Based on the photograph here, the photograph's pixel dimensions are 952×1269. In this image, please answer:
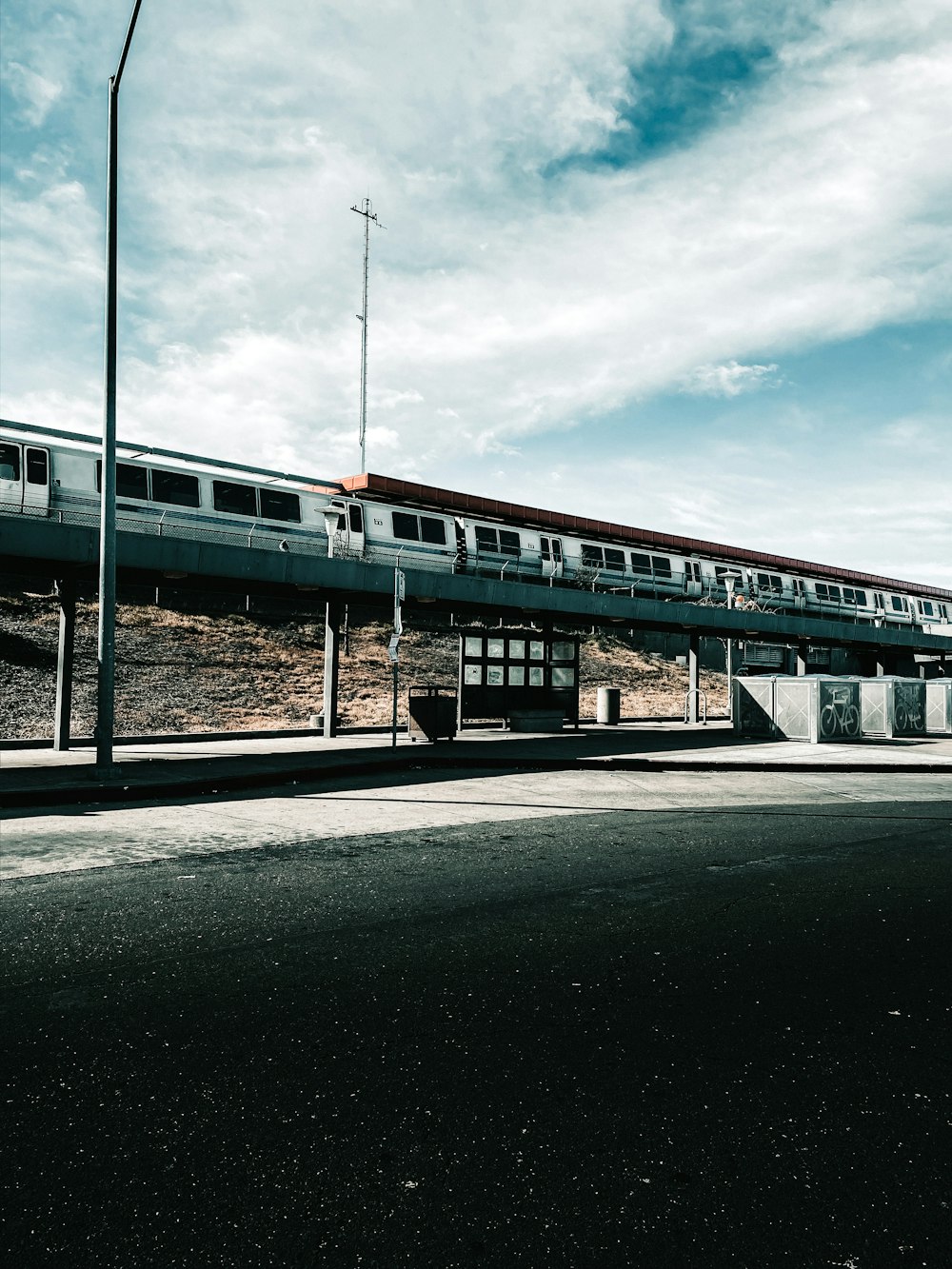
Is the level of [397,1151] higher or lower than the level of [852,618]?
lower

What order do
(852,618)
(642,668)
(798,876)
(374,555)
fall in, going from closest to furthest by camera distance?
(798,876), (374,555), (852,618), (642,668)

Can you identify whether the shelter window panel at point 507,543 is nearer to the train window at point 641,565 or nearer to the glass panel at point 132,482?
the train window at point 641,565

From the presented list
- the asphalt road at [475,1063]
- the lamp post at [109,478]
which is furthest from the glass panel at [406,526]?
the asphalt road at [475,1063]

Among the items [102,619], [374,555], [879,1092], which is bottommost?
[879,1092]

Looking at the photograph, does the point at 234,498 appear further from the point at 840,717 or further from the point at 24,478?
the point at 840,717

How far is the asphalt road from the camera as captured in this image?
2.64 m

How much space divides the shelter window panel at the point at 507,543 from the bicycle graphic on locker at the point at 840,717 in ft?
36.0

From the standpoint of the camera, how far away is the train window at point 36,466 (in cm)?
Answer: 1970

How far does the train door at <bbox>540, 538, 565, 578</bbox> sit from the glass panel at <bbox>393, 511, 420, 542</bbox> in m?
5.62

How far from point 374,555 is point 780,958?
69.4ft

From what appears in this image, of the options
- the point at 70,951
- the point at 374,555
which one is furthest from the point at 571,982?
the point at 374,555

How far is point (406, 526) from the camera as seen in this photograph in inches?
1032

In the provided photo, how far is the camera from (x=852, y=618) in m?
45.9

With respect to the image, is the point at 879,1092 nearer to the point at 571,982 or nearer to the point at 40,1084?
the point at 571,982
